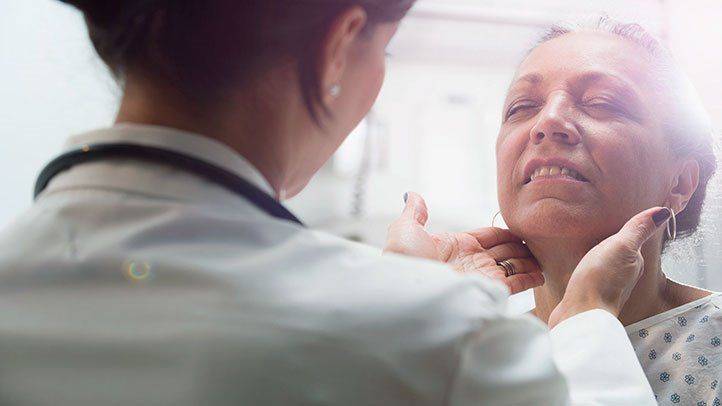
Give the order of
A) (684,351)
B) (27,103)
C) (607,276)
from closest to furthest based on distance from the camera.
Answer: (607,276) → (684,351) → (27,103)

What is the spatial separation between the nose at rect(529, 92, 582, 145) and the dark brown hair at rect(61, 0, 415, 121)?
22.0 inches

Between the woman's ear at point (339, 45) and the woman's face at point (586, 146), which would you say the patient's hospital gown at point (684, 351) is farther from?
the woman's ear at point (339, 45)

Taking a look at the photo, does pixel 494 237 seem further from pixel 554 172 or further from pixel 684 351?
pixel 684 351

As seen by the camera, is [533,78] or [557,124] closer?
[557,124]

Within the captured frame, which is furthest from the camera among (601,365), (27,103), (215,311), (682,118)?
(27,103)

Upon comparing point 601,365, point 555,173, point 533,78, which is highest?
point 533,78

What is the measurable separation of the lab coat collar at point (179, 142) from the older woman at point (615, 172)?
0.51 metres

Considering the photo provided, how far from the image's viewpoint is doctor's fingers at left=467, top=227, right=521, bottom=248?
1.22 m

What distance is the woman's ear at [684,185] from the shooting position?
1173 millimetres

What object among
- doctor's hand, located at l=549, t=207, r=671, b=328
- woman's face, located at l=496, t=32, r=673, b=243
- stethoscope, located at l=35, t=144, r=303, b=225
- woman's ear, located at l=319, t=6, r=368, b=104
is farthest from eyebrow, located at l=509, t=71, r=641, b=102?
stethoscope, located at l=35, t=144, r=303, b=225

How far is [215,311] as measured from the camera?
0.54m

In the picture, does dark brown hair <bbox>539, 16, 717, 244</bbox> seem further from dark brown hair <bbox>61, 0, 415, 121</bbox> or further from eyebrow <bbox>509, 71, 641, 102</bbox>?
dark brown hair <bbox>61, 0, 415, 121</bbox>

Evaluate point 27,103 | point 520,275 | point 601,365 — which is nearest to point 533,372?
point 601,365

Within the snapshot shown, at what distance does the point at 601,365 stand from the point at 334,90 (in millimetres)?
417
